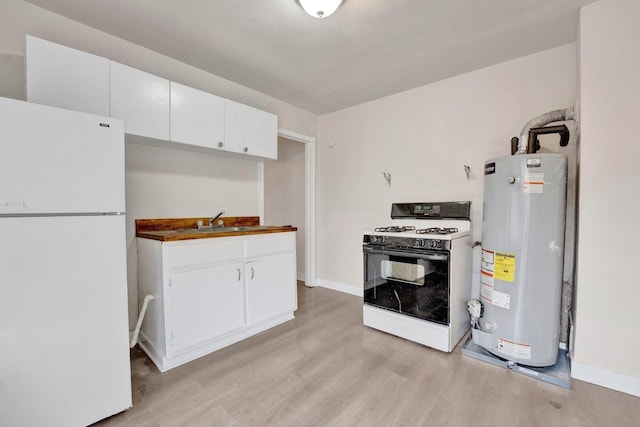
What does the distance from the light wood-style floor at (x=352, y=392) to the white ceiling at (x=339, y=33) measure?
250 centimetres

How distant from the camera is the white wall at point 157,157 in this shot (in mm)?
1782

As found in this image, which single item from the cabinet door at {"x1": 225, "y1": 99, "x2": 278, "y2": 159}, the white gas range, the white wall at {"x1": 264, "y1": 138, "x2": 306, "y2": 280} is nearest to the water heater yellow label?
the white gas range

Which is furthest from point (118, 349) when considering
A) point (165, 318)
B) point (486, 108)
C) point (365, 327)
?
point (486, 108)

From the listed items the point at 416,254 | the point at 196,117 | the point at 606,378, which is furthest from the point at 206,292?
the point at 606,378

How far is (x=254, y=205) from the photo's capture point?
3.27m

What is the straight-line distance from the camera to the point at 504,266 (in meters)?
1.99

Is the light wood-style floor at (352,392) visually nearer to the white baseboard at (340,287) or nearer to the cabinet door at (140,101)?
the white baseboard at (340,287)

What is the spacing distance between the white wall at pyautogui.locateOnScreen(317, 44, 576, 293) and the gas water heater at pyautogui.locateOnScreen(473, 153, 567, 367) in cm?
63

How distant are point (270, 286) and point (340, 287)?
1454 millimetres

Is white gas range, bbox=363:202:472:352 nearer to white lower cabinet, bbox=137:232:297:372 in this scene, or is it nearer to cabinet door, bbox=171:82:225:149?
white lower cabinet, bbox=137:232:297:372

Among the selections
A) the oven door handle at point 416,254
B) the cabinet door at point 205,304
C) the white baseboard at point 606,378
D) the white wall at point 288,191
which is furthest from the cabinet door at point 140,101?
the white baseboard at point 606,378

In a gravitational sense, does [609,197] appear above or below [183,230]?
above

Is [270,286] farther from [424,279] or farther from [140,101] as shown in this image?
[140,101]

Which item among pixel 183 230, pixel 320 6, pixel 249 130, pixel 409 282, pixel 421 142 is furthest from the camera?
pixel 421 142
